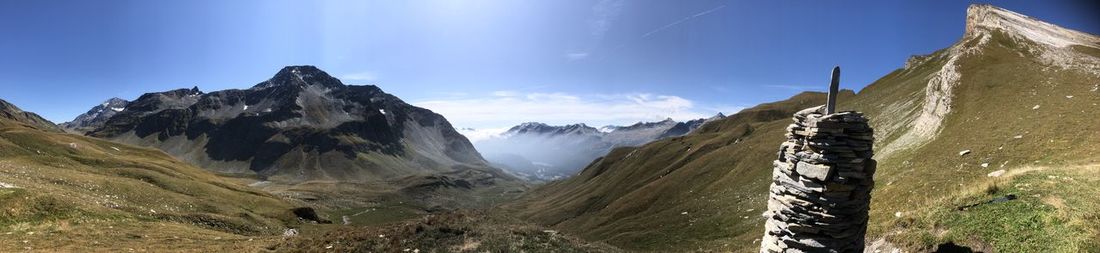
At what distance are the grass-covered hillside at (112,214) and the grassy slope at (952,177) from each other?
4368cm

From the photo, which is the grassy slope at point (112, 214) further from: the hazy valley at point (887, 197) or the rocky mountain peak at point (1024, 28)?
the rocky mountain peak at point (1024, 28)

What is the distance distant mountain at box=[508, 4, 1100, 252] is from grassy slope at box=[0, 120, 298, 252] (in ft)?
146

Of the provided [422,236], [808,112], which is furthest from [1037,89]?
[422,236]

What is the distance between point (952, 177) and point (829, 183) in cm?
2257

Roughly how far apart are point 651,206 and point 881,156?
38573 mm

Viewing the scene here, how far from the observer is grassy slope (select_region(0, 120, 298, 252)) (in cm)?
3603

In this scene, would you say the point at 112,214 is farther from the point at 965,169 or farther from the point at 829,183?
the point at 965,169

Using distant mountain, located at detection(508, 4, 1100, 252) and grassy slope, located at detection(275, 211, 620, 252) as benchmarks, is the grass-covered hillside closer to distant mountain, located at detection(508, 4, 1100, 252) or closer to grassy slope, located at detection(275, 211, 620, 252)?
grassy slope, located at detection(275, 211, 620, 252)

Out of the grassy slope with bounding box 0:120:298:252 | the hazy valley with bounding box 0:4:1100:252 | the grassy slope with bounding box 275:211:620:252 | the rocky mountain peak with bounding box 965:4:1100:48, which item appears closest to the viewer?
the hazy valley with bounding box 0:4:1100:252

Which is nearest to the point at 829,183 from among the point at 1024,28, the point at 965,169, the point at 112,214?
the point at 965,169

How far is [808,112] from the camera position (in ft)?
62.9

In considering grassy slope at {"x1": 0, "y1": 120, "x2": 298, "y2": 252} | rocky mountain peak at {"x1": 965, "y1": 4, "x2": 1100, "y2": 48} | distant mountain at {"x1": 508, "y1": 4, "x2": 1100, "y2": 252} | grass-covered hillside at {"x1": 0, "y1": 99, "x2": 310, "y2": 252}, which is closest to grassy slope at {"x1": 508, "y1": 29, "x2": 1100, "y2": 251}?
distant mountain at {"x1": 508, "y1": 4, "x2": 1100, "y2": 252}

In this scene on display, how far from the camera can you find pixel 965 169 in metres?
33.3

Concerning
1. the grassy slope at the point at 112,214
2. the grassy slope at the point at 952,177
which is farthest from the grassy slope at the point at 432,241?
the grassy slope at the point at 952,177
